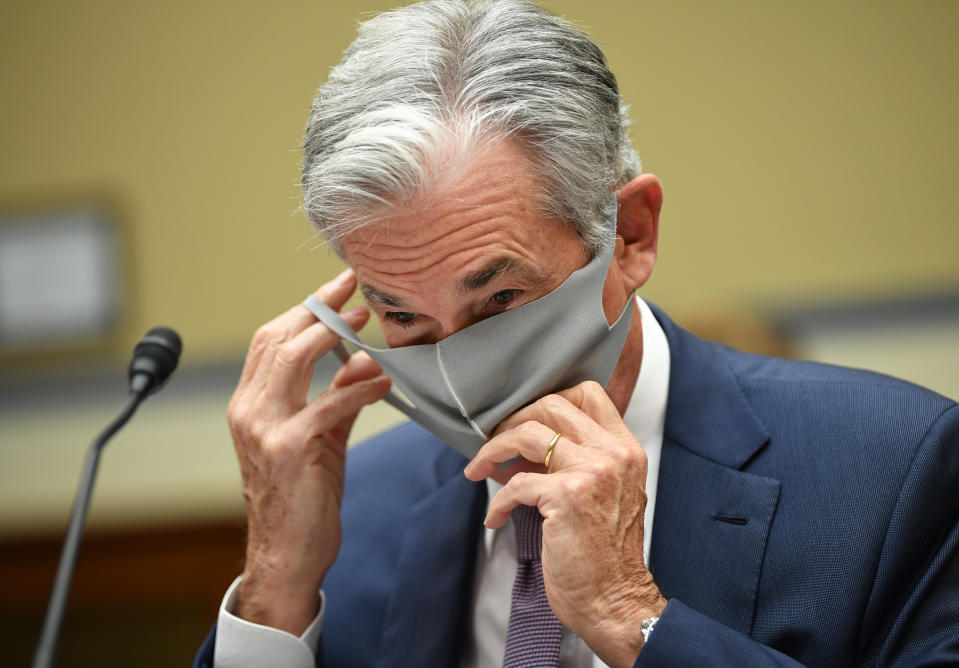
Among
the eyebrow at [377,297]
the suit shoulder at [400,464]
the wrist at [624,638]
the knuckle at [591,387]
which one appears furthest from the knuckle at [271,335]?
the wrist at [624,638]

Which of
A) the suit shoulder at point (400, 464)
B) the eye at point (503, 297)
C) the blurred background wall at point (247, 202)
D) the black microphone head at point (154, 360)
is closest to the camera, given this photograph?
the eye at point (503, 297)

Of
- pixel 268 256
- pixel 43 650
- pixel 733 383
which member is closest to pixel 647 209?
pixel 733 383

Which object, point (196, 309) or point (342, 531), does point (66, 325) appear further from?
point (342, 531)

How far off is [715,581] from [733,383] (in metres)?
0.36

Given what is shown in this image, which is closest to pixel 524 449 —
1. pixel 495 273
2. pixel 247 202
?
pixel 495 273

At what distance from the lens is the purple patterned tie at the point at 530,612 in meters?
1.53

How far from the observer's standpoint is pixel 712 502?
1.56 meters

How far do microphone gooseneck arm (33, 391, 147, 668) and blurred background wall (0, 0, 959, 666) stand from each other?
2886mm

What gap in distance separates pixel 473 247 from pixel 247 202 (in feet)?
11.5

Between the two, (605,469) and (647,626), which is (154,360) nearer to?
(605,469)

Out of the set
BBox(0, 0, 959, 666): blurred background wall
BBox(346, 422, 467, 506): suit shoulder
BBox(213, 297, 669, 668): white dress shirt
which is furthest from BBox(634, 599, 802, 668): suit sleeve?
BBox(0, 0, 959, 666): blurred background wall

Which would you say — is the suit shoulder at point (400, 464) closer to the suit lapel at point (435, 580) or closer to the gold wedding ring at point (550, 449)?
the suit lapel at point (435, 580)

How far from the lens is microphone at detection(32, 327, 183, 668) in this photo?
4.41 feet

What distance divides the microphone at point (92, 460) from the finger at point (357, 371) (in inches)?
10.8
